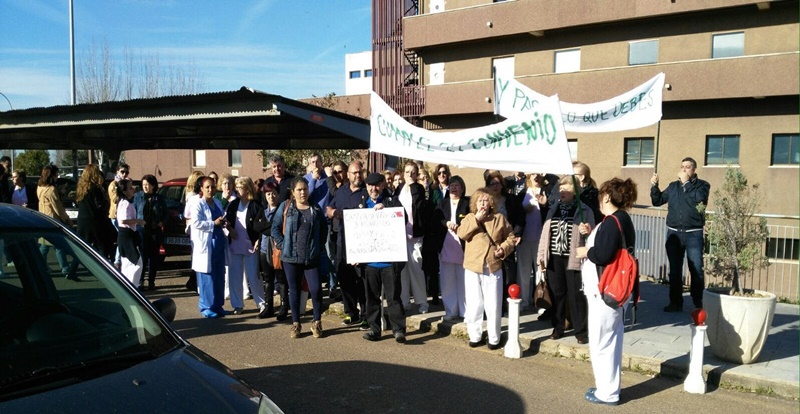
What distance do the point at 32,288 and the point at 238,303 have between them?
216 inches

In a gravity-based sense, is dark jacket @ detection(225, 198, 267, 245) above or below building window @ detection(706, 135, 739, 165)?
below

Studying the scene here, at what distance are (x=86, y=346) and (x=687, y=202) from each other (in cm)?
756

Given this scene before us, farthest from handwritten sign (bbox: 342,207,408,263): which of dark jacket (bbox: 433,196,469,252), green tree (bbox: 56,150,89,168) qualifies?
green tree (bbox: 56,150,89,168)

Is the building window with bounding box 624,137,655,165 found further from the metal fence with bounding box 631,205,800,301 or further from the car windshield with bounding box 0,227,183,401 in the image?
the car windshield with bounding box 0,227,183,401

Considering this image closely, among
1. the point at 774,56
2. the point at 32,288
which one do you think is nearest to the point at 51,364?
the point at 32,288

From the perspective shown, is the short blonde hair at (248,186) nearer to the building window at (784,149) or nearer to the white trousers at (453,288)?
the white trousers at (453,288)

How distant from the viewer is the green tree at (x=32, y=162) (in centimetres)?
5086

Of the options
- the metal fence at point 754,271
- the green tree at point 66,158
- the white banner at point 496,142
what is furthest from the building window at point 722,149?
the green tree at point 66,158

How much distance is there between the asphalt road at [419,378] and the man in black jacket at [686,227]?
2.78 m

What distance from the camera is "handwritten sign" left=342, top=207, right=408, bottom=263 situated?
7.36 m

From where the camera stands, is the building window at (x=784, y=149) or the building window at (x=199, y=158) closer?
the building window at (x=784, y=149)

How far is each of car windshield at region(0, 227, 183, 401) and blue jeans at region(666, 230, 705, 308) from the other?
23.6ft

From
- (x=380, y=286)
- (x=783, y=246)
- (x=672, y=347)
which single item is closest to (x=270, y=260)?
(x=380, y=286)

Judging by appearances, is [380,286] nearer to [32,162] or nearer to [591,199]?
[591,199]
